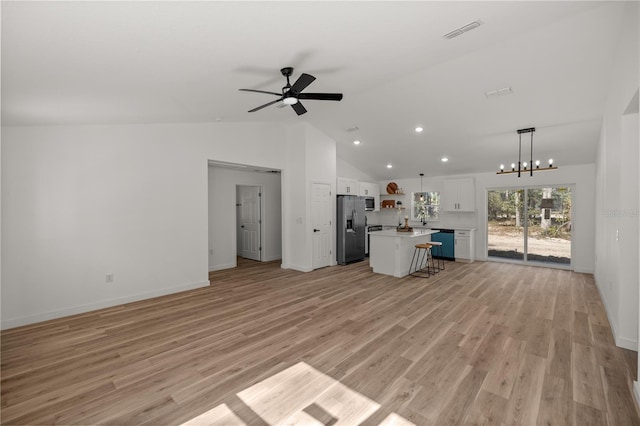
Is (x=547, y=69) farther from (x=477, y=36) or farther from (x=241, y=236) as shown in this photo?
(x=241, y=236)

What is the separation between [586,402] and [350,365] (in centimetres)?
175

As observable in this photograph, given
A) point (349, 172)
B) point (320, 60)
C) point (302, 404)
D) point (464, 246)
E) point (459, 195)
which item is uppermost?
point (320, 60)

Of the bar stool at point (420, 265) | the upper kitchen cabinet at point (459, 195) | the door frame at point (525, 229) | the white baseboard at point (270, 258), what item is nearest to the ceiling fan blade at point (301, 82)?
the bar stool at point (420, 265)

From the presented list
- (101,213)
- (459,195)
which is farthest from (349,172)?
(101,213)

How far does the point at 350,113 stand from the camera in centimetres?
555

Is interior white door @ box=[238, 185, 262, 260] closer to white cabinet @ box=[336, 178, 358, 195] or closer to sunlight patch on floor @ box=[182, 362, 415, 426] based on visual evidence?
white cabinet @ box=[336, 178, 358, 195]

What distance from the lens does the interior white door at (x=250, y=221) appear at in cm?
758

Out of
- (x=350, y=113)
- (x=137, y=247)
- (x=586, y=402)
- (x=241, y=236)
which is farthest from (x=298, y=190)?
(x=586, y=402)

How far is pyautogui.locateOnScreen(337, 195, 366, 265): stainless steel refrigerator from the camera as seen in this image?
7.02 meters

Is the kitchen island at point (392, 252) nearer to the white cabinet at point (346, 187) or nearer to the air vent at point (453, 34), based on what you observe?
the white cabinet at point (346, 187)

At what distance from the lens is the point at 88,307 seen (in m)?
3.95

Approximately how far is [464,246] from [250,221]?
19.0 feet

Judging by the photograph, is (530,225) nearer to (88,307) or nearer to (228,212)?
(228,212)

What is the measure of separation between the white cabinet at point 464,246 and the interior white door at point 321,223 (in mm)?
3560
